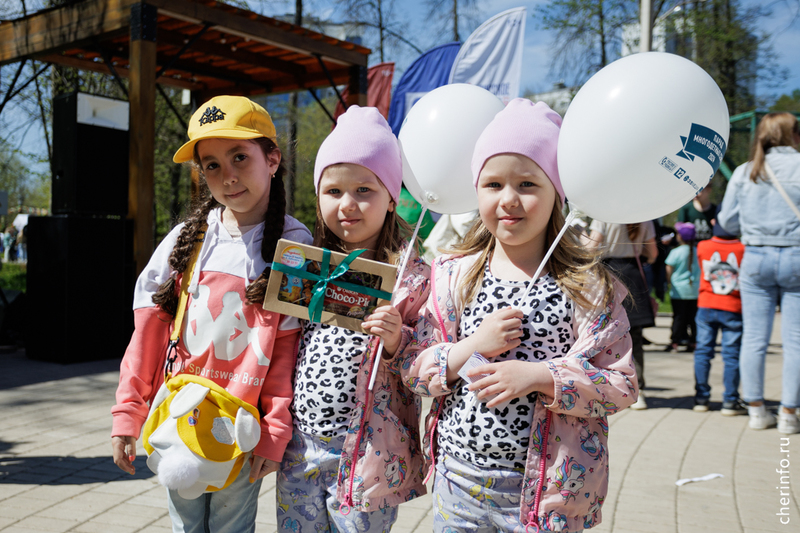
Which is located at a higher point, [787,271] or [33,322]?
[787,271]

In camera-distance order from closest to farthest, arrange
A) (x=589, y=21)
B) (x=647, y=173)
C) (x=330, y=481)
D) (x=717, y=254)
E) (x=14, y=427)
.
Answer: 1. (x=647, y=173)
2. (x=330, y=481)
3. (x=14, y=427)
4. (x=717, y=254)
5. (x=589, y=21)

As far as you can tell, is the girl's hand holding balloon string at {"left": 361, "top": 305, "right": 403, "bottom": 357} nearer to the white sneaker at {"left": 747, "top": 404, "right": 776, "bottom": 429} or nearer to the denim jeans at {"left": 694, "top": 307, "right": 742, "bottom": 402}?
the white sneaker at {"left": 747, "top": 404, "right": 776, "bottom": 429}

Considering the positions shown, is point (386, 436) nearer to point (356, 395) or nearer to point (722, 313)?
point (356, 395)

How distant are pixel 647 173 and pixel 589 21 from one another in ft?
51.5

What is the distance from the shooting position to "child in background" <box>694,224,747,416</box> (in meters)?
4.99

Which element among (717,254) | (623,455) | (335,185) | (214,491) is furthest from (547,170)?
(717,254)

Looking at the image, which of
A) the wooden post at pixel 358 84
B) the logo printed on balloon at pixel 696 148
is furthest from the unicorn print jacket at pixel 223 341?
the wooden post at pixel 358 84

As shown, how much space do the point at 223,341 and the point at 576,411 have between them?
1074 mm

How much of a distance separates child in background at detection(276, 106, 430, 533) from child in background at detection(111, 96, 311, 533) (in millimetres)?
95

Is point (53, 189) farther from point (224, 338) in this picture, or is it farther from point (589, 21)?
point (589, 21)

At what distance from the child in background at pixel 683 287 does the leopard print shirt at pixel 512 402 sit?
23.2 ft

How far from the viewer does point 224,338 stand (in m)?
1.95

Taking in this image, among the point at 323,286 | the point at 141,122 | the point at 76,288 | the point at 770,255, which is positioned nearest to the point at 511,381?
the point at 323,286

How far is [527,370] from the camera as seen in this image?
5.42 ft
